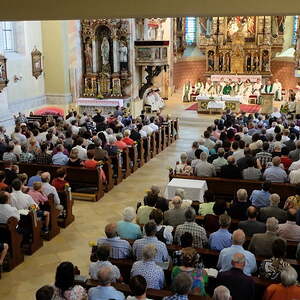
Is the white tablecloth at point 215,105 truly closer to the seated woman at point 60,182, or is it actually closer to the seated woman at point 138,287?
the seated woman at point 60,182

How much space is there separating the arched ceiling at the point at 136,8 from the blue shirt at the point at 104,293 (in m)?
2.79

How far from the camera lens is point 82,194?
10.4 metres

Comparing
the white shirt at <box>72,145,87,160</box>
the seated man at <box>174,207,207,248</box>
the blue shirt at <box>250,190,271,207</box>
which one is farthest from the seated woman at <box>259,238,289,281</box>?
the white shirt at <box>72,145,87,160</box>

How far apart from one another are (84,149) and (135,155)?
189 centimetres

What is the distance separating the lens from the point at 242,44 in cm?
2634

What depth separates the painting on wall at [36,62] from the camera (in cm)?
1890

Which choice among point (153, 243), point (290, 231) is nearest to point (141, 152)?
point (290, 231)

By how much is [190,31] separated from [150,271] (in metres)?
24.1

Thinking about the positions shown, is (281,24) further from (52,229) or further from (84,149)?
(52,229)

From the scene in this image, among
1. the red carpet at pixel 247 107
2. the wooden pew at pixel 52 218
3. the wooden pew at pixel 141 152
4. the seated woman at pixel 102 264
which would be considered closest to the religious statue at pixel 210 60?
the red carpet at pixel 247 107

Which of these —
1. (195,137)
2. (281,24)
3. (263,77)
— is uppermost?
(281,24)

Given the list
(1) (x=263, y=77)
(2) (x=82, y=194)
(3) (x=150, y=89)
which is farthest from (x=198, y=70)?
(2) (x=82, y=194)

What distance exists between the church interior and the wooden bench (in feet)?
0.07

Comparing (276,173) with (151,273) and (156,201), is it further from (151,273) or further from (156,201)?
(151,273)
